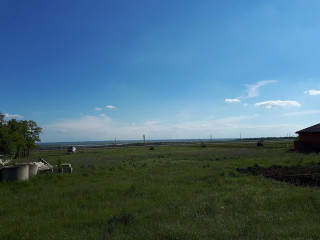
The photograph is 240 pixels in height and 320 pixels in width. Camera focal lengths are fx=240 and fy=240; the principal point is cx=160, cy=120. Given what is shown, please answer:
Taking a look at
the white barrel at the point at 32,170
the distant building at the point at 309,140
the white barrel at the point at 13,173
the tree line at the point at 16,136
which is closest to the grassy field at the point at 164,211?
the white barrel at the point at 13,173

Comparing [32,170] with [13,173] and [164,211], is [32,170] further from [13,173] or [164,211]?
[164,211]

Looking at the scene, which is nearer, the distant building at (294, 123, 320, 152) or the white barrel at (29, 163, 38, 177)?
the white barrel at (29, 163, 38, 177)

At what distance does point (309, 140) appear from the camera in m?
31.0

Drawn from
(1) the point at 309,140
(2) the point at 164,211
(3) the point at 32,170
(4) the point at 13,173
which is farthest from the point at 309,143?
(4) the point at 13,173

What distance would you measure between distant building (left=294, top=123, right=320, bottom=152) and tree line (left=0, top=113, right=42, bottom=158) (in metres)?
34.0

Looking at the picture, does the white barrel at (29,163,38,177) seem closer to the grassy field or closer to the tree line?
the grassy field

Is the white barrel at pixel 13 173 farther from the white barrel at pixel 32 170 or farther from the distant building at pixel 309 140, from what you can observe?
the distant building at pixel 309 140

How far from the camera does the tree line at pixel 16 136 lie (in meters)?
24.3

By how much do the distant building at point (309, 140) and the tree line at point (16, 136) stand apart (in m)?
34.0

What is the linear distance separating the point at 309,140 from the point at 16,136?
116 feet

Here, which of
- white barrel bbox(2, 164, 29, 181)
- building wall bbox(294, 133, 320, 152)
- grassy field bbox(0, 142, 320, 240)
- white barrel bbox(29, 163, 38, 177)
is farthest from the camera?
building wall bbox(294, 133, 320, 152)

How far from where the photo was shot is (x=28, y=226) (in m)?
6.04

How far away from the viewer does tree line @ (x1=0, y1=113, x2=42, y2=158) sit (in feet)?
79.9

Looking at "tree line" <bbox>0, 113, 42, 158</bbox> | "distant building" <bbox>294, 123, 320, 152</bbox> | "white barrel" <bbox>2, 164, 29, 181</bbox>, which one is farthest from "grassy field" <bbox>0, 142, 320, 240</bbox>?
"distant building" <bbox>294, 123, 320, 152</bbox>
